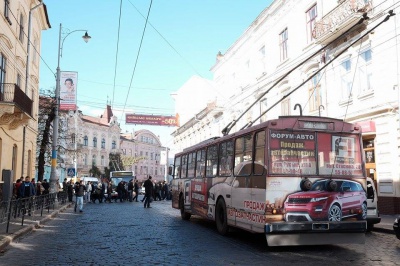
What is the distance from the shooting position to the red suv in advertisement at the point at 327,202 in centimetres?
881

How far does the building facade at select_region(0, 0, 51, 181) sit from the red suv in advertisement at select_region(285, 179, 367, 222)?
1305 centimetres

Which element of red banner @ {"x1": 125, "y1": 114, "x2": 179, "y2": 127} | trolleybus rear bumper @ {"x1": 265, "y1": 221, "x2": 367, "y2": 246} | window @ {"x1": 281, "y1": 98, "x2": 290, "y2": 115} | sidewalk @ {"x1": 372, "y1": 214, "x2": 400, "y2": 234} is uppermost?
red banner @ {"x1": 125, "y1": 114, "x2": 179, "y2": 127}

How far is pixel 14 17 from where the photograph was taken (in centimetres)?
2217

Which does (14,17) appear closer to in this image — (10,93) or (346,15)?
(10,93)

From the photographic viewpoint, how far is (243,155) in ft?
34.8

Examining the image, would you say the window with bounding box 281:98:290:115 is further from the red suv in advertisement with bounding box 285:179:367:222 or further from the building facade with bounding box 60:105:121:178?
the building facade with bounding box 60:105:121:178

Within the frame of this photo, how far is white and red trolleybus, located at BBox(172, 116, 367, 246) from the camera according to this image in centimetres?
882

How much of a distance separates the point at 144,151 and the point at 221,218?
104171mm

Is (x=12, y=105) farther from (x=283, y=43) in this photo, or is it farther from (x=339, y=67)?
(x=283, y=43)

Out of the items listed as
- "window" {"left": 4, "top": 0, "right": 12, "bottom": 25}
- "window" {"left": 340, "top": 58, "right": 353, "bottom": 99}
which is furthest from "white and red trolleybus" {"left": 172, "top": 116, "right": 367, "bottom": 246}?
"window" {"left": 4, "top": 0, "right": 12, "bottom": 25}

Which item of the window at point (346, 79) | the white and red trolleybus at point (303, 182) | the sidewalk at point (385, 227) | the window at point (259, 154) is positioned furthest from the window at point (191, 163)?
the window at point (346, 79)

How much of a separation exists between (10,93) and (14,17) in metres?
5.31

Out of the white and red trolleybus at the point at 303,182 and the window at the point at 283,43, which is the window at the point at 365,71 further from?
the white and red trolleybus at the point at 303,182

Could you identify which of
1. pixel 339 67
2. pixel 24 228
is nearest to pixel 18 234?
pixel 24 228
